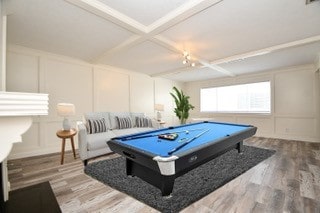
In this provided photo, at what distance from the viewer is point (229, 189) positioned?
2062mm

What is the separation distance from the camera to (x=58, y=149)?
397 cm

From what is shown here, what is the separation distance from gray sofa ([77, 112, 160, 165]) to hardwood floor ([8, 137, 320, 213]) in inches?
14.6

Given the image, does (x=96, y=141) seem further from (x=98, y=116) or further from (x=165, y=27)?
(x=165, y=27)

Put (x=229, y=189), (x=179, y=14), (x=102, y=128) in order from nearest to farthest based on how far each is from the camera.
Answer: (x=229, y=189)
(x=179, y=14)
(x=102, y=128)

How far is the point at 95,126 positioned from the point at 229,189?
9.43 feet

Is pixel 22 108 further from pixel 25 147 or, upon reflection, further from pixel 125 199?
pixel 25 147

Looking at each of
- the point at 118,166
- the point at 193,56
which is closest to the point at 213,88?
the point at 193,56

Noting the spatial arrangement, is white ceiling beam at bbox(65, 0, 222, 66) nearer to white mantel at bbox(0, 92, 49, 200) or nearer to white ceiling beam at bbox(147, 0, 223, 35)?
white ceiling beam at bbox(147, 0, 223, 35)

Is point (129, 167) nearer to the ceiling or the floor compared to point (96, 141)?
nearer to the floor

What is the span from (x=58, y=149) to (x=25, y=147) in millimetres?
661

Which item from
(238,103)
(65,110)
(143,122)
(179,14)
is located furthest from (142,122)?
(238,103)

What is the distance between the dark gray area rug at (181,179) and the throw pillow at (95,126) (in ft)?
2.61

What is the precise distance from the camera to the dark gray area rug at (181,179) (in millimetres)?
1829

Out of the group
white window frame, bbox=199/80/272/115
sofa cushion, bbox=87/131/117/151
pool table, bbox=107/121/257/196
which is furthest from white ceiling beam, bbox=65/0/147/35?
white window frame, bbox=199/80/272/115
